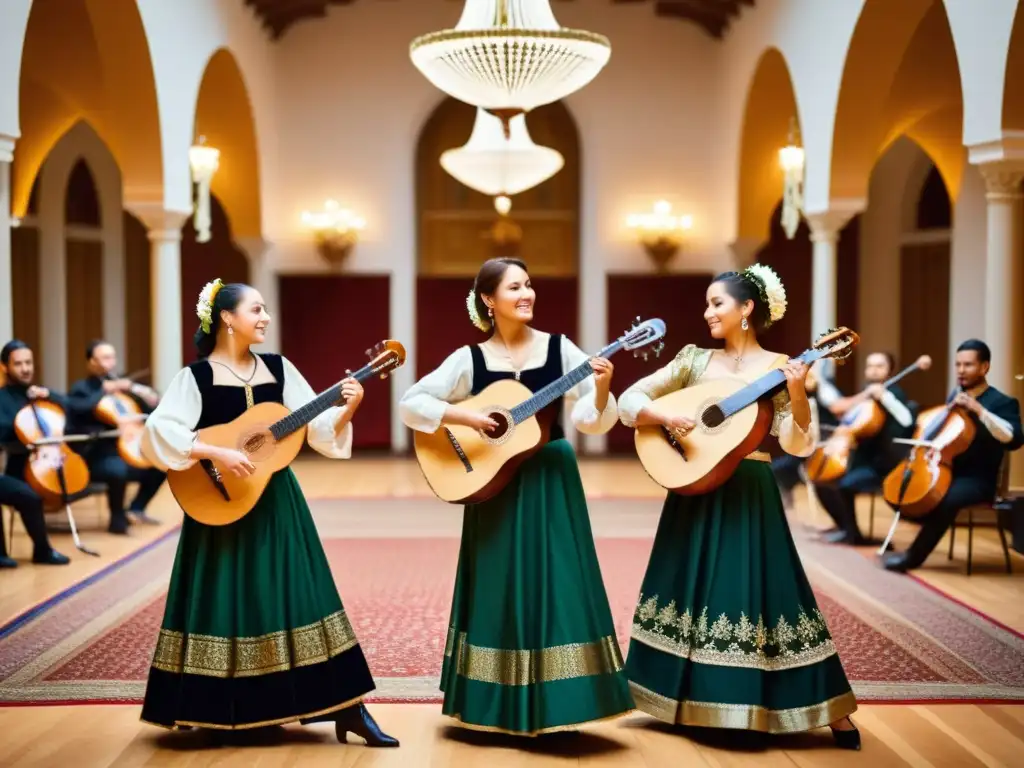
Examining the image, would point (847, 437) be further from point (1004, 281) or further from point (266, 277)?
point (266, 277)

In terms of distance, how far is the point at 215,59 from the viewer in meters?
12.7

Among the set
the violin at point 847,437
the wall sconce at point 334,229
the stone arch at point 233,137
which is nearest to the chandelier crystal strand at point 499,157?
the stone arch at point 233,137

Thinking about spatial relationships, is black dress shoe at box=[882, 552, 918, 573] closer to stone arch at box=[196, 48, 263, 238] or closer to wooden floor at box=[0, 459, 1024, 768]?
wooden floor at box=[0, 459, 1024, 768]

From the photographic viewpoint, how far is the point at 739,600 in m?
4.22

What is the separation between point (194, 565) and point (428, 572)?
355 centimetres

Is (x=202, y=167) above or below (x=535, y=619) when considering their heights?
above

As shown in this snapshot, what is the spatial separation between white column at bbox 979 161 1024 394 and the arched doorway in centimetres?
715

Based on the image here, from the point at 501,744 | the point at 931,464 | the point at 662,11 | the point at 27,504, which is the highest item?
the point at 662,11

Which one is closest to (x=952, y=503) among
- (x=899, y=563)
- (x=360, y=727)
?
(x=899, y=563)

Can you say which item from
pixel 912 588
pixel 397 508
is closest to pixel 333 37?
pixel 397 508

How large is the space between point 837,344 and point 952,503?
3.69m

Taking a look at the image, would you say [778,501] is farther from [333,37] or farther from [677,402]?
[333,37]

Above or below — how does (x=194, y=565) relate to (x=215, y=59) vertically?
below

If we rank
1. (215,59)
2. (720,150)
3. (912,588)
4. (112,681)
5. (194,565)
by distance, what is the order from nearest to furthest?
1. (194,565)
2. (112,681)
3. (912,588)
4. (215,59)
5. (720,150)
